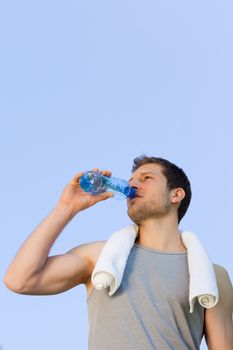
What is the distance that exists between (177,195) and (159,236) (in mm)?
403

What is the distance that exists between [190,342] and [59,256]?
3.12 ft

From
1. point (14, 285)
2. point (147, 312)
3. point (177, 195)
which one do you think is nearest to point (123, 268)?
point (147, 312)

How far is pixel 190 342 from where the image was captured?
4.29m

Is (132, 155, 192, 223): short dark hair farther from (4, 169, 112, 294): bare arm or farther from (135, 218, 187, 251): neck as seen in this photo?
(4, 169, 112, 294): bare arm

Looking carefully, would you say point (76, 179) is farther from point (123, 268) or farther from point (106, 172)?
point (123, 268)

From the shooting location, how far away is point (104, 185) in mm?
4914

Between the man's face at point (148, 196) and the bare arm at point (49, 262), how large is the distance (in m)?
0.36

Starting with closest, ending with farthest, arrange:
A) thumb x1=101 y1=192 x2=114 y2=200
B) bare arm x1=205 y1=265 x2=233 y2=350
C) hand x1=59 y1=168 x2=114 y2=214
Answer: bare arm x1=205 y1=265 x2=233 y2=350, hand x1=59 y1=168 x2=114 y2=214, thumb x1=101 y1=192 x2=114 y2=200

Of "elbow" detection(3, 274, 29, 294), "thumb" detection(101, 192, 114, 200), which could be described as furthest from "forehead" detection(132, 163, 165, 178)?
"elbow" detection(3, 274, 29, 294)

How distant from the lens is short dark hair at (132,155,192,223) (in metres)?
5.02

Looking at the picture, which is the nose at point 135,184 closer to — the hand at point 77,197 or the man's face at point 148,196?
the man's face at point 148,196

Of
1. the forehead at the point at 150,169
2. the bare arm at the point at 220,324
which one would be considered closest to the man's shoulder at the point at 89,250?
the forehead at the point at 150,169

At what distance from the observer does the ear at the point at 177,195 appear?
4957 mm

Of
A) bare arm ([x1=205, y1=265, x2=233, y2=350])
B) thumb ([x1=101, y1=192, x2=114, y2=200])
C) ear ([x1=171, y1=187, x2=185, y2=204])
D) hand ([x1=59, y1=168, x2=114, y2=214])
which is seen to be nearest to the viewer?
bare arm ([x1=205, y1=265, x2=233, y2=350])
